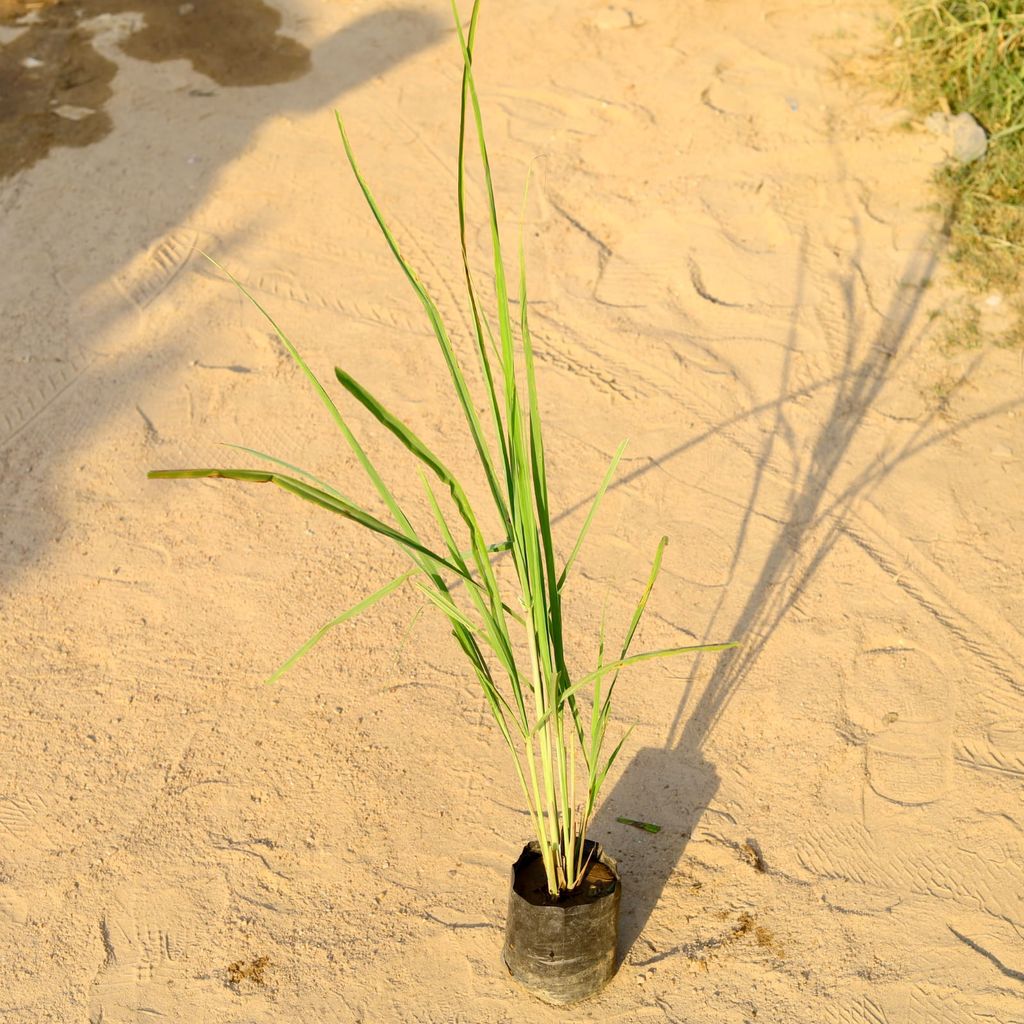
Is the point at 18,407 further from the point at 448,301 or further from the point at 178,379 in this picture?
the point at 448,301

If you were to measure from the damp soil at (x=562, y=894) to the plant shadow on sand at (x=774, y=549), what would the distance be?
221mm

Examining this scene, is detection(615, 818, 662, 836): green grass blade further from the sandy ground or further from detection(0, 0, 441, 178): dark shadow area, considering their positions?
detection(0, 0, 441, 178): dark shadow area

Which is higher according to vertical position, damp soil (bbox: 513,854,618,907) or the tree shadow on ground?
damp soil (bbox: 513,854,618,907)

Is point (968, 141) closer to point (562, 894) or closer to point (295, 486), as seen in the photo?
point (562, 894)

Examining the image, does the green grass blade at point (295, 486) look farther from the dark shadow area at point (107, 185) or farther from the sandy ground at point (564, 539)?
the dark shadow area at point (107, 185)

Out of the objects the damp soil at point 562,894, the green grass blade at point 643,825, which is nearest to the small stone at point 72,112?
the green grass blade at point 643,825

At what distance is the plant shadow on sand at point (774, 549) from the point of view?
2.62 m

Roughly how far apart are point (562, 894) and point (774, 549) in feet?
4.25

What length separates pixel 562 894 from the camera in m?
2.28

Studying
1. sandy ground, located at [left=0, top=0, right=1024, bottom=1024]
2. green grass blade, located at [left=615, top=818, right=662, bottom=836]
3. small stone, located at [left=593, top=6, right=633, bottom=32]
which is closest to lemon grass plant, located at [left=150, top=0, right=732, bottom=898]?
green grass blade, located at [left=615, top=818, right=662, bottom=836]

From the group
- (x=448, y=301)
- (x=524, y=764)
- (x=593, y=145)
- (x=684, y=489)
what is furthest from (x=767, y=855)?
(x=593, y=145)

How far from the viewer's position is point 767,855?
102 inches

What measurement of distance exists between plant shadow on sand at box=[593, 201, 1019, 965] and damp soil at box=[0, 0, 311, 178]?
2.63 m

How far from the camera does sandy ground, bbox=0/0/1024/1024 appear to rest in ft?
8.10
